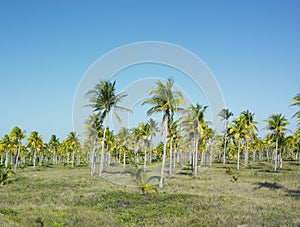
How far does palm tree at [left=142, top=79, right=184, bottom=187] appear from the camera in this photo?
28109 mm

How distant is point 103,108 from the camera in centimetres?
3881

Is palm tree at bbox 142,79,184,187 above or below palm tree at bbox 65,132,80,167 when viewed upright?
above

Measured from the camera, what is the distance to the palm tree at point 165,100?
2811cm

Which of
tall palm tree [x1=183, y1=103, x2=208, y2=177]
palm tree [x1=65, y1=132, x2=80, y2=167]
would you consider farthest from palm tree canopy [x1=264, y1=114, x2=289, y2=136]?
palm tree [x1=65, y1=132, x2=80, y2=167]

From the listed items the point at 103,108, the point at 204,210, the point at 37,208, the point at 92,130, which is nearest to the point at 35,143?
the point at 92,130

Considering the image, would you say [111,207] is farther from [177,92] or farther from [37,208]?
[177,92]

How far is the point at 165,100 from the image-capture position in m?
28.9

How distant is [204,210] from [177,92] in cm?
1467

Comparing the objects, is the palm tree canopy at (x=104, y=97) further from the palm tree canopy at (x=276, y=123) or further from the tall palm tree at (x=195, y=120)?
the palm tree canopy at (x=276, y=123)

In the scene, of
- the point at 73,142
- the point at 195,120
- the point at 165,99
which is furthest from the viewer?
the point at 73,142

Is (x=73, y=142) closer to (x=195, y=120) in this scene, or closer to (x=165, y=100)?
(x=195, y=120)

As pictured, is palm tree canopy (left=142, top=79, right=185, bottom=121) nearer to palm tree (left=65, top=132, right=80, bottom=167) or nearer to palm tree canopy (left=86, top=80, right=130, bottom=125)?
palm tree canopy (left=86, top=80, right=130, bottom=125)

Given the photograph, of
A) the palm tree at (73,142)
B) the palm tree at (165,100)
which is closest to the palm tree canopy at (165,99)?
the palm tree at (165,100)

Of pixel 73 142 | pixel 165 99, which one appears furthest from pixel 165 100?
pixel 73 142
